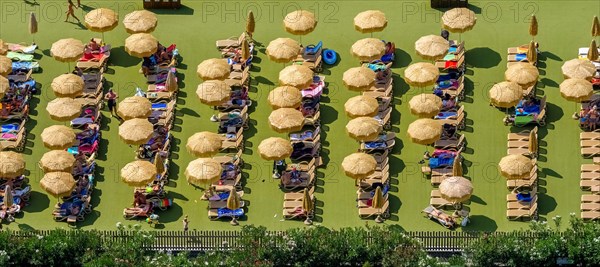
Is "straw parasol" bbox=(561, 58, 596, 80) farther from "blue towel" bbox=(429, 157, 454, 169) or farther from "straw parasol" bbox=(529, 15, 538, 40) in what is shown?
"blue towel" bbox=(429, 157, 454, 169)

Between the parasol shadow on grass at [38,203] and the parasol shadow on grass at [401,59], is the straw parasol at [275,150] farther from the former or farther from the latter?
the parasol shadow on grass at [38,203]

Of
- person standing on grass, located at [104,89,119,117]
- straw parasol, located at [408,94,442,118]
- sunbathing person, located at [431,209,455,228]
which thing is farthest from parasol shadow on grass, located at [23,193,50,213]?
sunbathing person, located at [431,209,455,228]

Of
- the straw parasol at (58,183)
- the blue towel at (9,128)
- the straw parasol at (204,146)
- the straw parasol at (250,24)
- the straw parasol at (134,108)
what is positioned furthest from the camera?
the straw parasol at (250,24)

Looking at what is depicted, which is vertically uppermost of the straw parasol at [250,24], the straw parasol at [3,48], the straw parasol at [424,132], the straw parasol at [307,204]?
the straw parasol at [250,24]

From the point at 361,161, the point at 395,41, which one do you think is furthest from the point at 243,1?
the point at 361,161

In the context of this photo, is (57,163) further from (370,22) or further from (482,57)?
(482,57)

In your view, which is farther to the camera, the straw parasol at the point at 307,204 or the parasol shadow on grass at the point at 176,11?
the parasol shadow on grass at the point at 176,11

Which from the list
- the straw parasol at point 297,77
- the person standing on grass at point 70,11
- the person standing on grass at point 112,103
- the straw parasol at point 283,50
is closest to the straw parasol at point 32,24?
the person standing on grass at point 70,11

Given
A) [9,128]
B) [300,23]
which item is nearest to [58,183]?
[9,128]
